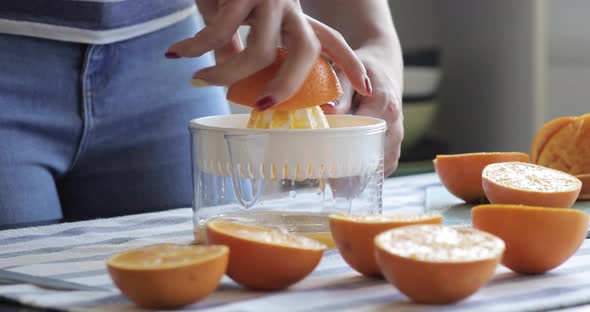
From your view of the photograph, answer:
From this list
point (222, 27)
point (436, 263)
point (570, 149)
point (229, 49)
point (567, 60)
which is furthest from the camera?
point (567, 60)

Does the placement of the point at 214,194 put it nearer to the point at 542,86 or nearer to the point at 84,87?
the point at 84,87

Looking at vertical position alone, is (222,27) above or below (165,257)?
above

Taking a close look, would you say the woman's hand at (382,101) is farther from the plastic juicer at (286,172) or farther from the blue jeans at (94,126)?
the blue jeans at (94,126)

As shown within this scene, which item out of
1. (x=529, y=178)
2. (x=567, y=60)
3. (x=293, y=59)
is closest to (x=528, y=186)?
(x=529, y=178)

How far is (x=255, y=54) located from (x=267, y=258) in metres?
0.21

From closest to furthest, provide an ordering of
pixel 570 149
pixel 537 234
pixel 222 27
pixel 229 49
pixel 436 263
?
pixel 436 263, pixel 537 234, pixel 222 27, pixel 229 49, pixel 570 149

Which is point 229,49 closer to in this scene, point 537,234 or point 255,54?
point 255,54

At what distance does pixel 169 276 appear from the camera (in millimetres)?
535

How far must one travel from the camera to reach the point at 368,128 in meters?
0.75

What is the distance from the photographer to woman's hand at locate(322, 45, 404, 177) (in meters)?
0.94

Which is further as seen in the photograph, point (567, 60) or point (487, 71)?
point (487, 71)

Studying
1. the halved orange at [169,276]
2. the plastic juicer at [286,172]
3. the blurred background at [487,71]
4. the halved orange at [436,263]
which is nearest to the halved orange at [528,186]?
the plastic juicer at [286,172]

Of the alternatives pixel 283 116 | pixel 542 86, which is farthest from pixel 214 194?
pixel 542 86

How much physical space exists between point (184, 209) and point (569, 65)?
2184mm
